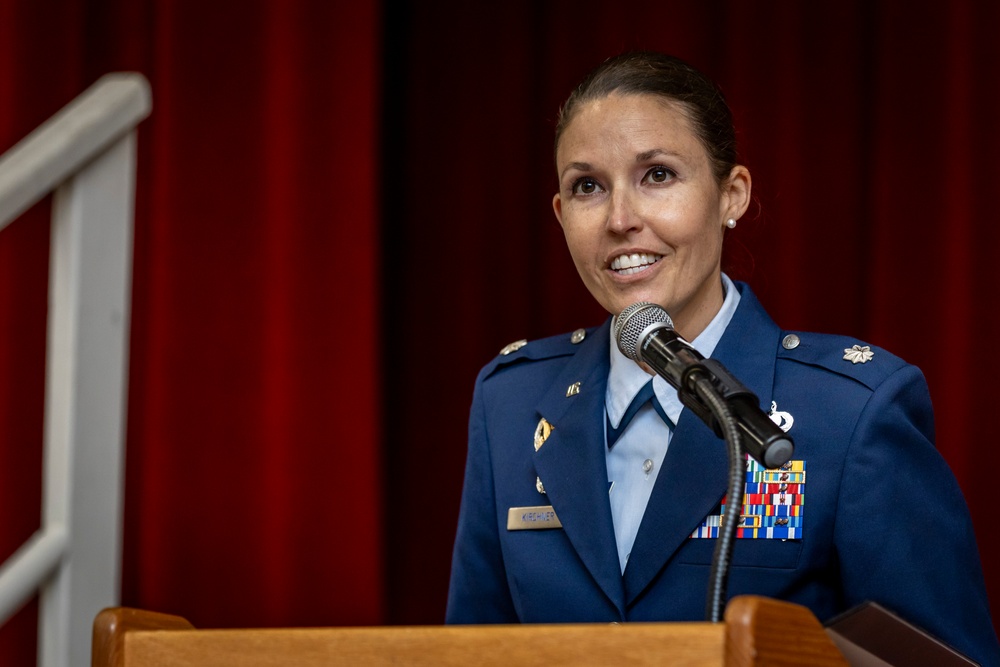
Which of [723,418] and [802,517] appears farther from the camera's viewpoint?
[802,517]

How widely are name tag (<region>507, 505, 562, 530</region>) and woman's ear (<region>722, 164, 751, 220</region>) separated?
47 cm

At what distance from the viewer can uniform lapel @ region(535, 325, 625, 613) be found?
5.03 ft

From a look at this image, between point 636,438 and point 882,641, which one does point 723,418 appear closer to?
point 882,641

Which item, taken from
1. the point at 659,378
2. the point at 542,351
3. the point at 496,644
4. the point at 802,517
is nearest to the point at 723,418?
the point at 496,644

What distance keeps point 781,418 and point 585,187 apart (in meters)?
0.40

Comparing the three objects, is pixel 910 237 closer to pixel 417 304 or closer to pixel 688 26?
pixel 688 26

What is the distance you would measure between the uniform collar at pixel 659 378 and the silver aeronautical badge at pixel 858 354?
0.17 metres

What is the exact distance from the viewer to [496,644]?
899mm

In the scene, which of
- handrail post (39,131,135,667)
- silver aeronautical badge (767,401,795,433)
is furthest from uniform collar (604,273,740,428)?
handrail post (39,131,135,667)

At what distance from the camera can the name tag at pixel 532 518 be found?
1.65m

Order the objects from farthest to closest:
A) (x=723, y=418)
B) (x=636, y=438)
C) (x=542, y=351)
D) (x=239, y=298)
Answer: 1. (x=239, y=298)
2. (x=542, y=351)
3. (x=636, y=438)
4. (x=723, y=418)

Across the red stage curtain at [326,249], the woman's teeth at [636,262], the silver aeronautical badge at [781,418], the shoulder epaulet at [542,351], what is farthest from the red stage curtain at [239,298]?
the silver aeronautical badge at [781,418]

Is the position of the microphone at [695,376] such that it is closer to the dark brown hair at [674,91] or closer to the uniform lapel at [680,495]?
the uniform lapel at [680,495]

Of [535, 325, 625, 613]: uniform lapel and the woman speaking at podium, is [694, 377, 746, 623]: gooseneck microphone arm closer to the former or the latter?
the woman speaking at podium
